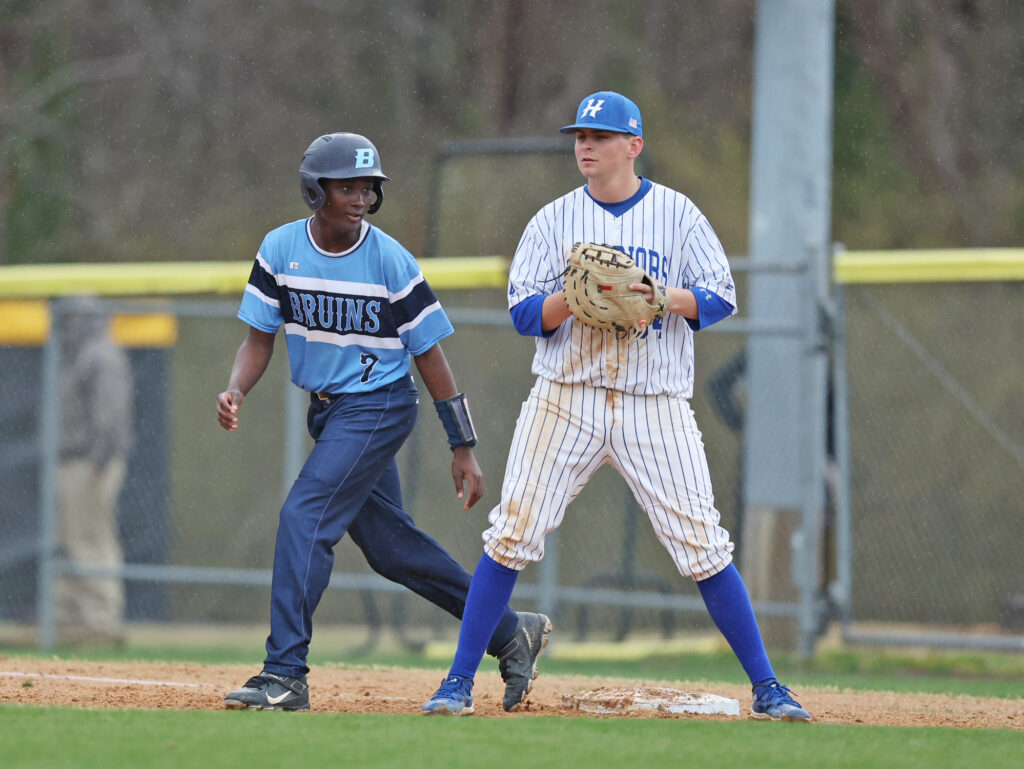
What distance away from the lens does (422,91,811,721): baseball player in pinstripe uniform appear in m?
4.94

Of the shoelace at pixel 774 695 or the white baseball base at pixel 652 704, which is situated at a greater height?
the shoelace at pixel 774 695

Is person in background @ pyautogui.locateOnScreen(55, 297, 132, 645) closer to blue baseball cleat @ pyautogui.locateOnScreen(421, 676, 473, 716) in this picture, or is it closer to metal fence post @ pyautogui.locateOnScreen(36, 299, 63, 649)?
metal fence post @ pyautogui.locateOnScreen(36, 299, 63, 649)

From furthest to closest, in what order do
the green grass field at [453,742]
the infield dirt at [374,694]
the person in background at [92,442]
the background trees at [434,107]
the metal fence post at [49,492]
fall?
the background trees at [434,107], the person in background at [92,442], the metal fence post at [49,492], the infield dirt at [374,694], the green grass field at [453,742]

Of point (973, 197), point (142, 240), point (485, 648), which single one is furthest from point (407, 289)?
point (142, 240)

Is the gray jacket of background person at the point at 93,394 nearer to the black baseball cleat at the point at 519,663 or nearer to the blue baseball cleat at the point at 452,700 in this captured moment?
the black baseball cleat at the point at 519,663

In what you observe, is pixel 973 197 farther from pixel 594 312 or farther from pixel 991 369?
pixel 594 312

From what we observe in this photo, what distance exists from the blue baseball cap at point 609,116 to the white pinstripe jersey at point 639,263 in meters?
0.22

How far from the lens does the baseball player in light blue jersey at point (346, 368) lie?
5.05 metres

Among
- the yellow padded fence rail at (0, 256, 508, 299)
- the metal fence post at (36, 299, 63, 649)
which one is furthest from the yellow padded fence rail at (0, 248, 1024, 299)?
the metal fence post at (36, 299, 63, 649)

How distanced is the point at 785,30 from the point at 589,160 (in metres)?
4.64

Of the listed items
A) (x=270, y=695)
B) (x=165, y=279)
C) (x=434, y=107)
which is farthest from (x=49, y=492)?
(x=434, y=107)

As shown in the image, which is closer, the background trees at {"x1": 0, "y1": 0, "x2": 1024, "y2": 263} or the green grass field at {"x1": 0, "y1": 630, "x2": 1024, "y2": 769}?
the green grass field at {"x1": 0, "y1": 630, "x2": 1024, "y2": 769}

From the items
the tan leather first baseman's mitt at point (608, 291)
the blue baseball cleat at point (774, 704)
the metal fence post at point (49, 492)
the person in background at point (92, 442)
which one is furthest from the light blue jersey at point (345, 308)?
the person in background at point (92, 442)

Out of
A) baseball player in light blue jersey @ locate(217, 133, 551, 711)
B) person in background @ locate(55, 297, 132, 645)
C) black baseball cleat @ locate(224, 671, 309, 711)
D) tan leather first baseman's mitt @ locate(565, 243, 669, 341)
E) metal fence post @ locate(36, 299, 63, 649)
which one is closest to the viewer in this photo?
tan leather first baseman's mitt @ locate(565, 243, 669, 341)
